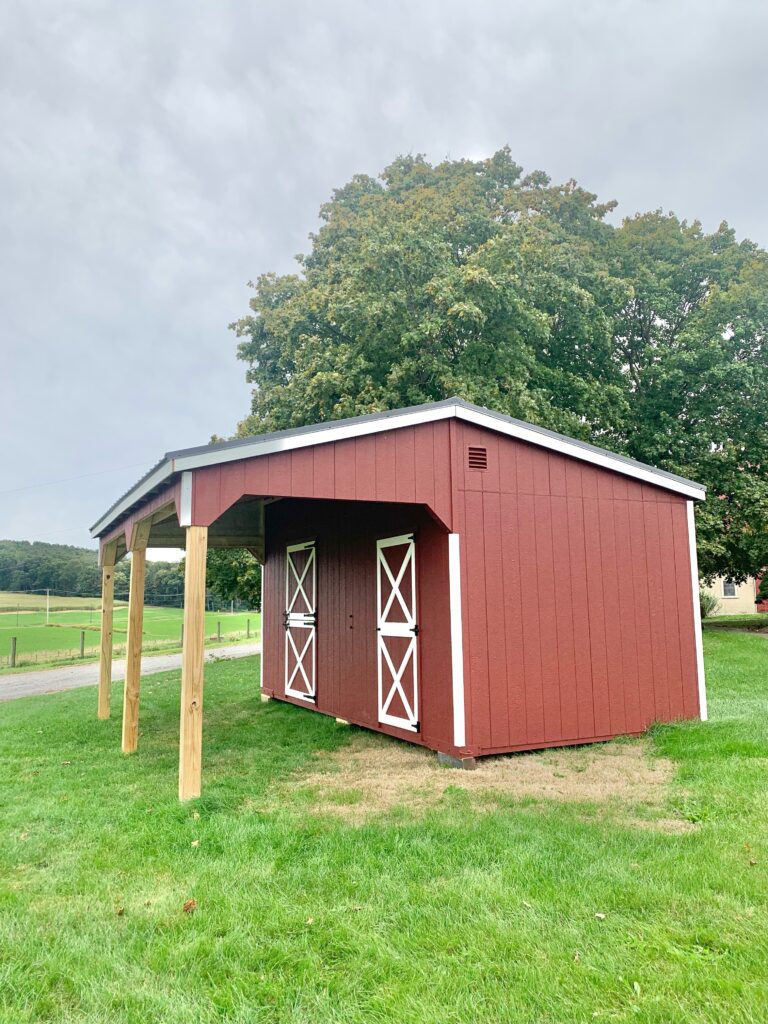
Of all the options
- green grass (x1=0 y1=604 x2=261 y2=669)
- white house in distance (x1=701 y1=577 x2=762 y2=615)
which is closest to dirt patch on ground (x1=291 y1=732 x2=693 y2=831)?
green grass (x1=0 y1=604 x2=261 y2=669)

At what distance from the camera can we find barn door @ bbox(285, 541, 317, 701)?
8305 millimetres

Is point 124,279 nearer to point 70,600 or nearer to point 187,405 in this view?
point 187,405

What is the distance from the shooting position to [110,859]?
3451 millimetres

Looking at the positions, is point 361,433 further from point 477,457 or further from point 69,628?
point 69,628

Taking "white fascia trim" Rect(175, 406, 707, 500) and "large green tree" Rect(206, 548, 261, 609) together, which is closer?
"white fascia trim" Rect(175, 406, 707, 500)

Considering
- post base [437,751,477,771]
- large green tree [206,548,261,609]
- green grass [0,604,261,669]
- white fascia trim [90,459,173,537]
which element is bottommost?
green grass [0,604,261,669]

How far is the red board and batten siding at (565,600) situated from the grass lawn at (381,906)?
3.82 ft

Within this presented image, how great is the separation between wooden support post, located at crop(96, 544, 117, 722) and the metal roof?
1.10m

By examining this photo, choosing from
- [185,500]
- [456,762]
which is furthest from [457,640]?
[185,500]

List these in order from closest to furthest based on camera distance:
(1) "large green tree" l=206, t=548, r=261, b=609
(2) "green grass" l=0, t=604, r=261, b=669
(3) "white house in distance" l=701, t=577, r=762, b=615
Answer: (1) "large green tree" l=206, t=548, r=261, b=609 < (2) "green grass" l=0, t=604, r=261, b=669 < (3) "white house in distance" l=701, t=577, r=762, b=615

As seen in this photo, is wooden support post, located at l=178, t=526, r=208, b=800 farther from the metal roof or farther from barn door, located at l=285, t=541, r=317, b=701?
barn door, located at l=285, t=541, r=317, b=701

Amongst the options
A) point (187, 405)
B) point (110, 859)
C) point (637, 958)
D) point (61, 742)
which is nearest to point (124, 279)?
point (187, 405)

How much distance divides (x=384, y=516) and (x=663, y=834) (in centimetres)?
398

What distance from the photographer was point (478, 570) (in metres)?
5.83
